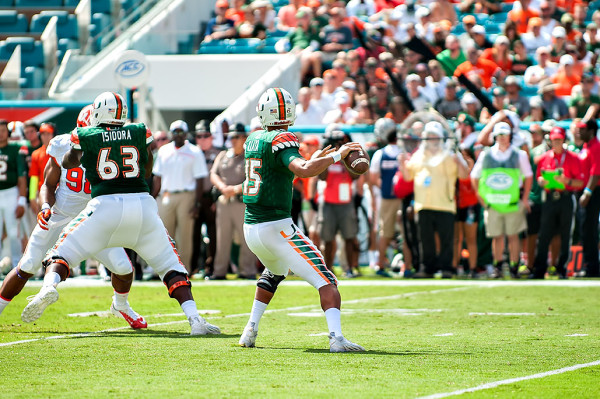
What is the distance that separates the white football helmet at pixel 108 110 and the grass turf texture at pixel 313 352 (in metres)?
1.77

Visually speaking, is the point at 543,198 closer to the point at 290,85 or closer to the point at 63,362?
the point at 290,85

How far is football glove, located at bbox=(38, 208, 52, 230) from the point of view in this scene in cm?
997

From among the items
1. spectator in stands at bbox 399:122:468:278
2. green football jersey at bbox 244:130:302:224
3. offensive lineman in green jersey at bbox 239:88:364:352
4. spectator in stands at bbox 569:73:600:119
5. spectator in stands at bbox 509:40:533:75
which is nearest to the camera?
offensive lineman in green jersey at bbox 239:88:364:352

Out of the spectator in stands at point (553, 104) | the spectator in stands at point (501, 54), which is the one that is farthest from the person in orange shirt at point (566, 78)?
the spectator in stands at point (501, 54)

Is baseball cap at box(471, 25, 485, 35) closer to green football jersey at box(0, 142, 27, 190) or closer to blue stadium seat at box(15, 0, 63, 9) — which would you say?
green football jersey at box(0, 142, 27, 190)

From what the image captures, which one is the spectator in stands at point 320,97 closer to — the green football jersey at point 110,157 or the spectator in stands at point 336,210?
the spectator in stands at point 336,210

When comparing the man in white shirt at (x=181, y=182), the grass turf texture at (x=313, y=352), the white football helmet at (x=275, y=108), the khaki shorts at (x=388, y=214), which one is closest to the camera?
the grass turf texture at (x=313, y=352)

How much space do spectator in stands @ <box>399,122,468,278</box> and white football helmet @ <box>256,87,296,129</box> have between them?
7460 mm

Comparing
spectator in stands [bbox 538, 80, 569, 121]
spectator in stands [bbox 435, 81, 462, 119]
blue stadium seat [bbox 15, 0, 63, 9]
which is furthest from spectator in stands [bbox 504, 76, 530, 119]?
blue stadium seat [bbox 15, 0, 63, 9]

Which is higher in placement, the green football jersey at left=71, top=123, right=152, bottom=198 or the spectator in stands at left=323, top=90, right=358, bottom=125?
the spectator in stands at left=323, top=90, right=358, bottom=125

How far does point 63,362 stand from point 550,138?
967 centimetres

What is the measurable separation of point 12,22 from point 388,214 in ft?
36.7

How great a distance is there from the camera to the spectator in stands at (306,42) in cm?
2055

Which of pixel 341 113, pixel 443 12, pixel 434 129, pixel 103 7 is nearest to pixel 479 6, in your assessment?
pixel 443 12
